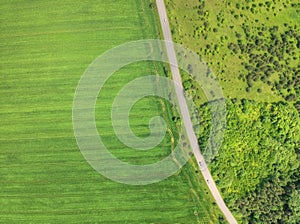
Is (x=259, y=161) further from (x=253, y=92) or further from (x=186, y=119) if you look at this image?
(x=186, y=119)

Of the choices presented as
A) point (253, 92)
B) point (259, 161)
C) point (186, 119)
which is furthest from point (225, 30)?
point (259, 161)

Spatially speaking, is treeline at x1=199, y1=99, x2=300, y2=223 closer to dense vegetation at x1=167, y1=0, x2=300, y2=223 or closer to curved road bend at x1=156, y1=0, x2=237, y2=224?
dense vegetation at x1=167, y1=0, x2=300, y2=223

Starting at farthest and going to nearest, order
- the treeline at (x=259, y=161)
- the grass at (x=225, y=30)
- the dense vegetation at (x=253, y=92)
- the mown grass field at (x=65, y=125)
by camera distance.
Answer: the grass at (x=225, y=30)
the dense vegetation at (x=253, y=92)
the mown grass field at (x=65, y=125)
the treeline at (x=259, y=161)

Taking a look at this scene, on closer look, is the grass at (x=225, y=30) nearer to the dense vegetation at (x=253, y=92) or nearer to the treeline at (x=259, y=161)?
the dense vegetation at (x=253, y=92)

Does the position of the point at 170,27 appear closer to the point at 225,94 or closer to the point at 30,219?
the point at 225,94

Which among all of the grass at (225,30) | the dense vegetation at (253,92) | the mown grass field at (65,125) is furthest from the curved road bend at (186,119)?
the mown grass field at (65,125)

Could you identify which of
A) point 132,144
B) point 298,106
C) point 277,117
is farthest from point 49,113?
point 298,106
